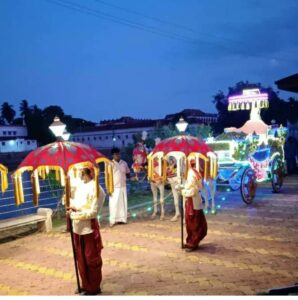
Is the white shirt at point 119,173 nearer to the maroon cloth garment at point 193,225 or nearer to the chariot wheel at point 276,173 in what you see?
the maroon cloth garment at point 193,225

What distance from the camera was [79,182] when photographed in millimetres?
5688

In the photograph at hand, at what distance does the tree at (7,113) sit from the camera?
69.7 m

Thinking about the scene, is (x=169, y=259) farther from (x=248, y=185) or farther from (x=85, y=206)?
(x=248, y=185)

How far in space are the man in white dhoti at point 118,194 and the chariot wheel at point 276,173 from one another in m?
5.43

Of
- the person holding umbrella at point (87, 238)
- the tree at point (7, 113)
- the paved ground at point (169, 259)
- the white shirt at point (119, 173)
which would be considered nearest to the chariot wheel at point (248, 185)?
the paved ground at point (169, 259)

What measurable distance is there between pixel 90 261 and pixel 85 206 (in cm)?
72

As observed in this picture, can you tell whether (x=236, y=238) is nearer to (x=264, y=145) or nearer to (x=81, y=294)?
(x=81, y=294)

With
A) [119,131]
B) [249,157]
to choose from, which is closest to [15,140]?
[119,131]

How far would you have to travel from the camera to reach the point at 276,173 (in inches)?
527

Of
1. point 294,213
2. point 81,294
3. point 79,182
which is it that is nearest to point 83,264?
point 81,294

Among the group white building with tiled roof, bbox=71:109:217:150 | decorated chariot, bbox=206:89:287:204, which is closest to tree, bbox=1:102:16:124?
white building with tiled roof, bbox=71:109:217:150

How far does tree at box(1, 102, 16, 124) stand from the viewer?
69688 millimetres

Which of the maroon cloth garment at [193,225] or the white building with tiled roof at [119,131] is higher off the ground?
the white building with tiled roof at [119,131]

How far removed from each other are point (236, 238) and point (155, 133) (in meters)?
9.99
